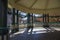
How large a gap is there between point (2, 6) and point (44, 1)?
1.04 meters

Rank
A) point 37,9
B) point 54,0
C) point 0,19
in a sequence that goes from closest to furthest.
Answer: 1. point 0,19
2. point 54,0
3. point 37,9

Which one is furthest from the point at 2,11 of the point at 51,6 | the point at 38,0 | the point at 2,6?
the point at 51,6

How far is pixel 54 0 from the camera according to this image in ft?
4.40

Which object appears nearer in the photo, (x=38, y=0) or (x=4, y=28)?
(x=4, y=28)

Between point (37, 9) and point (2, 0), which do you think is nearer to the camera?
point (2, 0)

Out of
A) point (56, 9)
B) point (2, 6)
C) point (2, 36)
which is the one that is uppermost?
point (56, 9)

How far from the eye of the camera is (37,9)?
5.32 ft

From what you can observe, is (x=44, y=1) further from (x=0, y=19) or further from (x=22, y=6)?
(x=0, y=19)

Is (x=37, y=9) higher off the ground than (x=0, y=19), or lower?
higher

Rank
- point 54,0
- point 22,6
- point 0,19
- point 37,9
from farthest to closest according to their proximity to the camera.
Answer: point 37,9, point 22,6, point 54,0, point 0,19

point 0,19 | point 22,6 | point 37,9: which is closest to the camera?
point 0,19

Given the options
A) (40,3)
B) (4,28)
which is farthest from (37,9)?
(4,28)

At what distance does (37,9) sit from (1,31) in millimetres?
1217

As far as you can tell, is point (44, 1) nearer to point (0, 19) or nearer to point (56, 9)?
point (56, 9)
